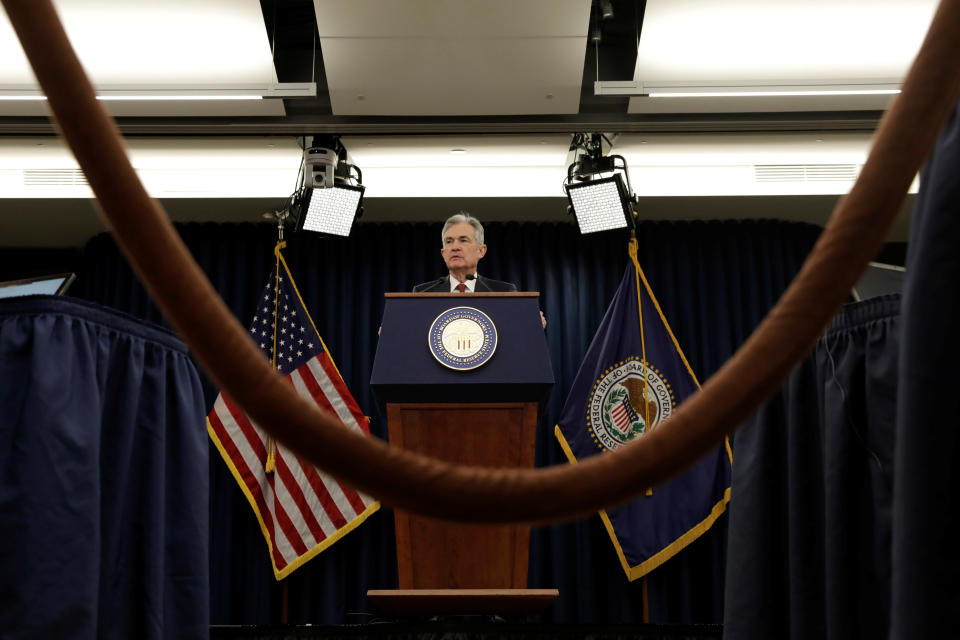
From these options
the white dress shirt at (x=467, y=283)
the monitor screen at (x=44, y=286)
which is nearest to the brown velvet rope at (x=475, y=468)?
the monitor screen at (x=44, y=286)

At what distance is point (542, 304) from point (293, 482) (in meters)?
1.96

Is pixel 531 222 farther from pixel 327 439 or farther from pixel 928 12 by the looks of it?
pixel 327 439

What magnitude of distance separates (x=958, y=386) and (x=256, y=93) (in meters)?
4.46

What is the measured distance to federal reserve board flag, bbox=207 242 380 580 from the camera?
17.0ft

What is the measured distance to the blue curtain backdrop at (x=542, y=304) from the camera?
18.0 ft

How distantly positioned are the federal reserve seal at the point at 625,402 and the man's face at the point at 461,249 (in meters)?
1.31

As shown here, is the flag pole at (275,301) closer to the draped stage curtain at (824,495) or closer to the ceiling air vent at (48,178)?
the ceiling air vent at (48,178)

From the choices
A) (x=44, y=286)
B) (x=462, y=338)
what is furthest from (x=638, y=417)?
(x=44, y=286)

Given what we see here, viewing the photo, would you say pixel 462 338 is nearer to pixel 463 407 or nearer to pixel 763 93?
pixel 463 407

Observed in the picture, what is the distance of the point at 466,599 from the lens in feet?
10.2

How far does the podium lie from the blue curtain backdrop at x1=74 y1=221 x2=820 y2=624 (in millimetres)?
2404

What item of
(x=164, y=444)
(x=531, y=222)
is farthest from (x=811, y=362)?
(x=531, y=222)

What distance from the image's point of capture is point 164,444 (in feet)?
5.24

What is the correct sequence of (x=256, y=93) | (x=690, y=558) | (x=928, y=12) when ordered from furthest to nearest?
(x=690, y=558) < (x=256, y=93) < (x=928, y=12)
